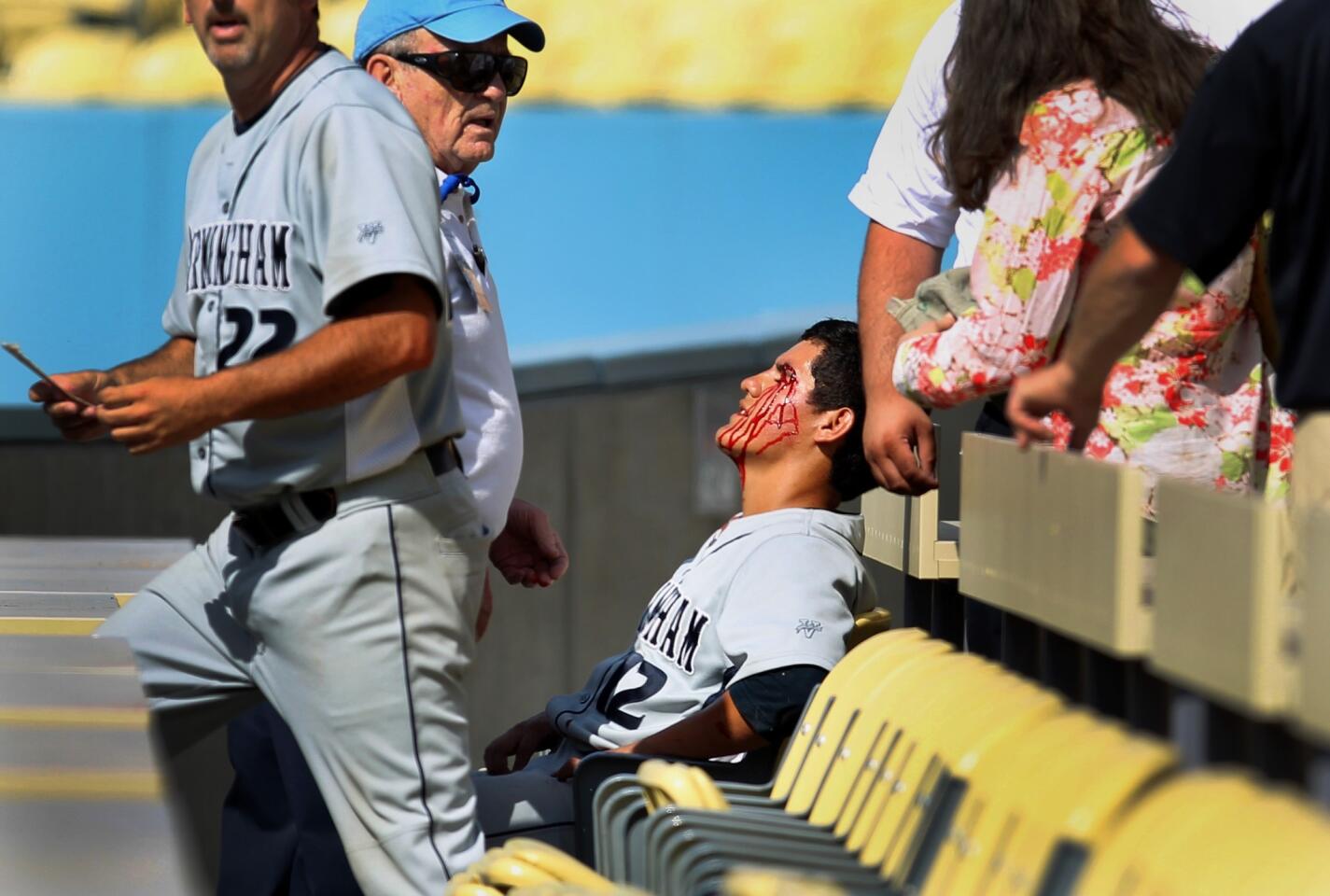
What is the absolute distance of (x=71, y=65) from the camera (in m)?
6.48

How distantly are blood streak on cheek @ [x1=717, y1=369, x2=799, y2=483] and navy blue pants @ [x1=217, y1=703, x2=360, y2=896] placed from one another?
36.6 inches

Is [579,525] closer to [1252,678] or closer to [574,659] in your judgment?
[574,659]

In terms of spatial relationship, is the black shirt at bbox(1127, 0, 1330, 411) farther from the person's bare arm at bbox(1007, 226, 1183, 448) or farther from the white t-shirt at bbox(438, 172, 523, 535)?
the white t-shirt at bbox(438, 172, 523, 535)

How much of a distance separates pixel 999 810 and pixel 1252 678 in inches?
11.0

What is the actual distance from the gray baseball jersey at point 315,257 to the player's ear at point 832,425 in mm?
839

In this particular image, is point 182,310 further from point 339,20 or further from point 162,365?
point 339,20

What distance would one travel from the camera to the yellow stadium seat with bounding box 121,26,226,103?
21.1 ft

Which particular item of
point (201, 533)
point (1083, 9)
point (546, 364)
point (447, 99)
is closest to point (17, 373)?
point (201, 533)

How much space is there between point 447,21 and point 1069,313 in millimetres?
1345

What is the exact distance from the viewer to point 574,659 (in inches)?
237

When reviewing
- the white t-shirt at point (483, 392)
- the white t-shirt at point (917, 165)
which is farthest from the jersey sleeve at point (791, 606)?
the white t-shirt at point (917, 165)

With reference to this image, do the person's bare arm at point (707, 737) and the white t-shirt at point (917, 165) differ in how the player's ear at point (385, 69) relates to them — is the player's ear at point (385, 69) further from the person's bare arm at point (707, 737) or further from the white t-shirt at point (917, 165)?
the person's bare arm at point (707, 737)

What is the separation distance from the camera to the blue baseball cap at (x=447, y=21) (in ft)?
9.99

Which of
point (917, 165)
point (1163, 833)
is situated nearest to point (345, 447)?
point (917, 165)
